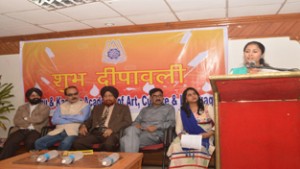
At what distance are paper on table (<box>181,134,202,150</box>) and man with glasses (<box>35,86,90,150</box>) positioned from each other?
1661 mm

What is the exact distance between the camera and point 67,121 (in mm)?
4277

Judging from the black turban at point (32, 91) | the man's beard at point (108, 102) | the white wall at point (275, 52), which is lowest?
the man's beard at point (108, 102)

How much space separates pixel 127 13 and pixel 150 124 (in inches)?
64.0

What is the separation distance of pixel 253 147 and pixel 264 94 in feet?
0.90

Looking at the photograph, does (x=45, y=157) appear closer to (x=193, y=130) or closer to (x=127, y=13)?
(x=193, y=130)

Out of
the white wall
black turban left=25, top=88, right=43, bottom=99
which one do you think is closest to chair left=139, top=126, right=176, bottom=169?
the white wall

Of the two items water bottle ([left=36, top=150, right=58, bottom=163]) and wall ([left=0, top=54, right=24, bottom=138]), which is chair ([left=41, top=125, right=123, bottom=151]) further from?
wall ([left=0, top=54, right=24, bottom=138])

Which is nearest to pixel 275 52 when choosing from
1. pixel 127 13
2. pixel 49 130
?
pixel 127 13

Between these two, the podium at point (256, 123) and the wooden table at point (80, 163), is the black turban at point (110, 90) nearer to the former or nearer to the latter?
the wooden table at point (80, 163)

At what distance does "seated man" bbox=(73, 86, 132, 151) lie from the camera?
3869 millimetres

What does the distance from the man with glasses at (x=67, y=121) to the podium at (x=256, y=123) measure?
2.98 metres

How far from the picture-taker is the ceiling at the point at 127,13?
3.47 m

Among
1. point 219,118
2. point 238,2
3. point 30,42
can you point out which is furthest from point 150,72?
point 219,118

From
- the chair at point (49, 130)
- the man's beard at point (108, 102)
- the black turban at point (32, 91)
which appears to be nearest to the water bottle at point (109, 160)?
the chair at point (49, 130)
